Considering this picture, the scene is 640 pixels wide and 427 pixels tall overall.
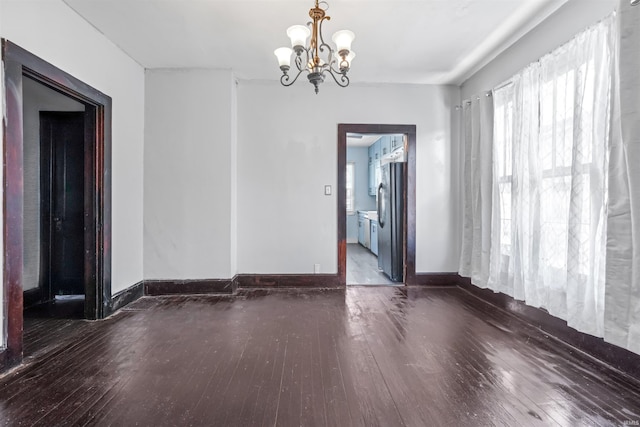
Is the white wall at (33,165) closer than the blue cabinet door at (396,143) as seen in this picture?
Yes

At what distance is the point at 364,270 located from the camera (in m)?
5.16

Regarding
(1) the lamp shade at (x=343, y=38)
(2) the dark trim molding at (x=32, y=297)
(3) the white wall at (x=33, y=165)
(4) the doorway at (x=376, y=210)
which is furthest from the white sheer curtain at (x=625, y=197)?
(2) the dark trim molding at (x=32, y=297)

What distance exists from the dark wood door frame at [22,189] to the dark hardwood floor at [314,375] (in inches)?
10.5

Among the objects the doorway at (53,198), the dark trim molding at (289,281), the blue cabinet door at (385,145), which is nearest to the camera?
the doorway at (53,198)

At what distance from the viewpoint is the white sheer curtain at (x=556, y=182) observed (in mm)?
2055

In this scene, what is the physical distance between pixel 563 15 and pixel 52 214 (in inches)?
213

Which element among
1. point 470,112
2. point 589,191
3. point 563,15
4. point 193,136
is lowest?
point 589,191

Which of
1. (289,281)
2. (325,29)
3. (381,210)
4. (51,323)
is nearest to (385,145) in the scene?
(381,210)

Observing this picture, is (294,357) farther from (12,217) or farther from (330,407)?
(12,217)

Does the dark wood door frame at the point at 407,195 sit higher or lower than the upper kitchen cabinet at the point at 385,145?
lower

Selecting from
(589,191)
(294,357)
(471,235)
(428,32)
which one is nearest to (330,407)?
(294,357)

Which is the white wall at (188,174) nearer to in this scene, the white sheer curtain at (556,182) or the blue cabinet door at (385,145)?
the white sheer curtain at (556,182)

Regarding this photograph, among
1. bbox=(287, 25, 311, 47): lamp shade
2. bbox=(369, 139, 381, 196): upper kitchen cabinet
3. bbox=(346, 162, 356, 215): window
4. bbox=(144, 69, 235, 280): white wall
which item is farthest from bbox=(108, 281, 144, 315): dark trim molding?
bbox=(346, 162, 356, 215): window

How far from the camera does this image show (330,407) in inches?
63.7
